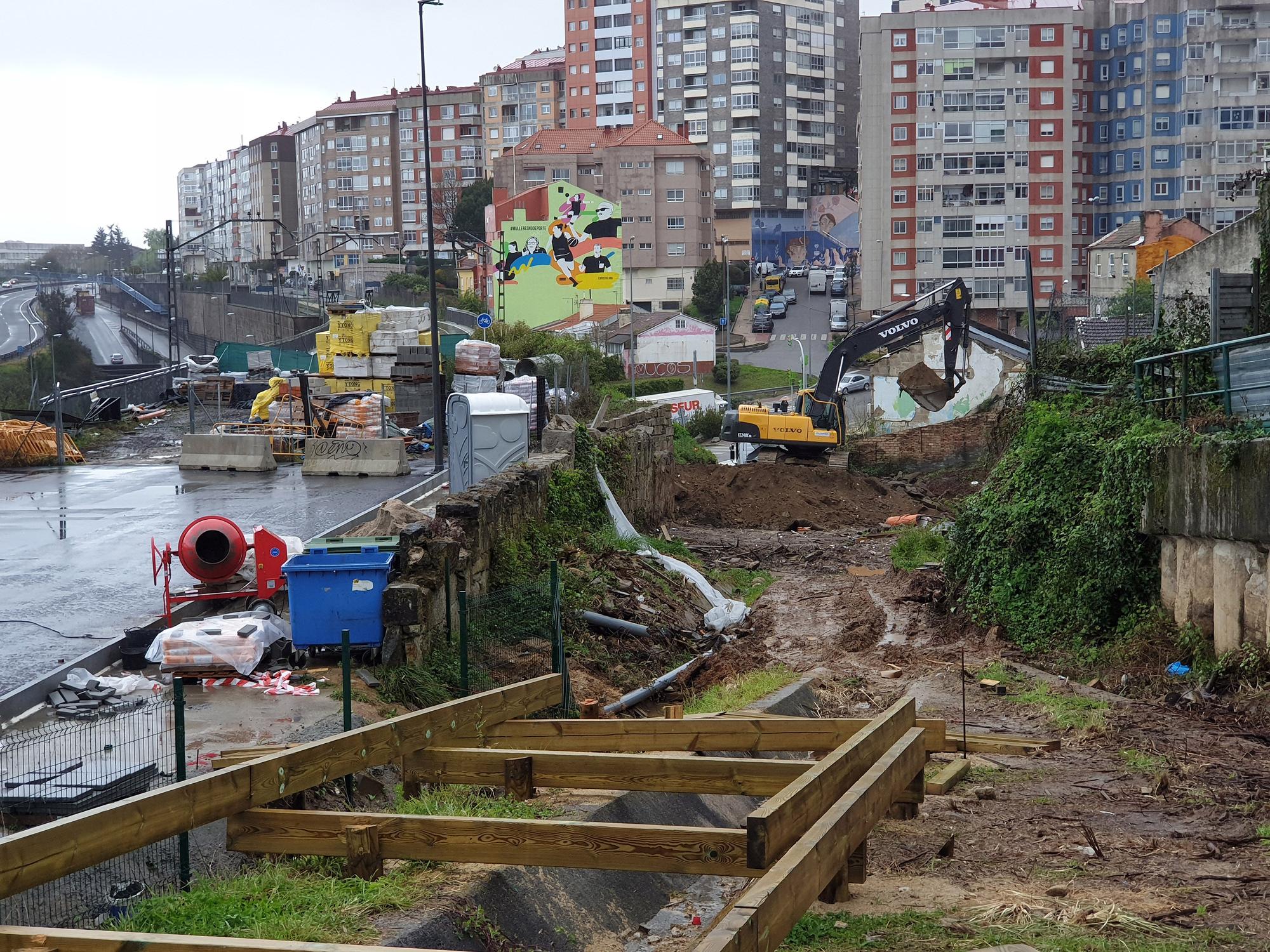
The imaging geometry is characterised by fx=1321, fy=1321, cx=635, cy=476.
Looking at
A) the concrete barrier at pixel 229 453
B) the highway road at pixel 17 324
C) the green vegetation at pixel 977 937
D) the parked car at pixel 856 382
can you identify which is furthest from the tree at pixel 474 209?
the green vegetation at pixel 977 937

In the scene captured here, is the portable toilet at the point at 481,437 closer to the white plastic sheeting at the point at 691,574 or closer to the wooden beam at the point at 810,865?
the white plastic sheeting at the point at 691,574

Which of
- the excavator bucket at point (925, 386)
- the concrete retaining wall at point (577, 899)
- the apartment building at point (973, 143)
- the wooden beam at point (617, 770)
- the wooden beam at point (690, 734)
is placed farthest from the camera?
the apartment building at point (973, 143)

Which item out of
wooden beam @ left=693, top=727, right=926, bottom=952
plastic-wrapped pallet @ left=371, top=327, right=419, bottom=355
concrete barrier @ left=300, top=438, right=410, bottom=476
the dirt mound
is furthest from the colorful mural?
wooden beam @ left=693, top=727, right=926, bottom=952

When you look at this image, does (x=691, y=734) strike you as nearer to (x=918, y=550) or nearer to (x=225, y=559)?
(x=225, y=559)

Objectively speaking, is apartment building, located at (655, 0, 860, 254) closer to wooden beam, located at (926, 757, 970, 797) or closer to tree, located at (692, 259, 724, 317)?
tree, located at (692, 259, 724, 317)

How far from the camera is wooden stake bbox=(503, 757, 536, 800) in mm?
7812

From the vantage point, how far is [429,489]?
25844 mm

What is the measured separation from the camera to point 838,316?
3661 inches

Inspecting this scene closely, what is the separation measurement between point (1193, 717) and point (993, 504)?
605 centimetres

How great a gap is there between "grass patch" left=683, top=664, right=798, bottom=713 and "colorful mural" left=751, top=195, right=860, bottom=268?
111 metres

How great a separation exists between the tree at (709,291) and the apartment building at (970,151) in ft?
60.8

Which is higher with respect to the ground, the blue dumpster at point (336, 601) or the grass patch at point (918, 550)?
the blue dumpster at point (336, 601)

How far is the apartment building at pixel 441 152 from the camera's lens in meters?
146

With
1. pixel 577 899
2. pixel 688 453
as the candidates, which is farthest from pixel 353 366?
pixel 577 899
